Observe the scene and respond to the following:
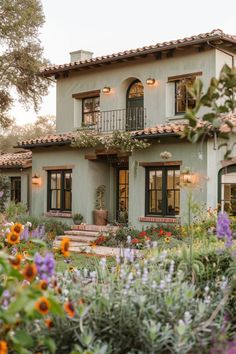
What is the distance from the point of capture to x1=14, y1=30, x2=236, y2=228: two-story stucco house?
16.1 m

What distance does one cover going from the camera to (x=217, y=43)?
1598 cm

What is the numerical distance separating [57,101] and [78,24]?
315 centimetres

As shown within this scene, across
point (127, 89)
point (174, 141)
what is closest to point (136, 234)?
point (174, 141)

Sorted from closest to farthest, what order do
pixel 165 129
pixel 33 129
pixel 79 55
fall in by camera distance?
pixel 165 129, pixel 79 55, pixel 33 129

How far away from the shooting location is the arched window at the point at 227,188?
15992 millimetres

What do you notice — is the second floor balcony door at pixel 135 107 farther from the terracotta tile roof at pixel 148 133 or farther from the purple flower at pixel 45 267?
the purple flower at pixel 45 267

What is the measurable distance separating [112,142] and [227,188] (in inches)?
147

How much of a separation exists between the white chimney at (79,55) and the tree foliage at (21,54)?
3.06 meters

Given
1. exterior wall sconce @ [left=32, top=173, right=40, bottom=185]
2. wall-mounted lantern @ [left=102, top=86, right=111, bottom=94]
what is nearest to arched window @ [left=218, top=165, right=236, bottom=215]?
wall-mounted lantern @ [left=102, top=86, right=111, bottom=94]

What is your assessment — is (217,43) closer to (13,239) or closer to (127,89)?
(127,89)

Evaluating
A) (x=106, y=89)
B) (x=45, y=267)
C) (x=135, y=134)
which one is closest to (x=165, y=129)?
(x=135, y=134)

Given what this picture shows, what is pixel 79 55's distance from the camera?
20.8m

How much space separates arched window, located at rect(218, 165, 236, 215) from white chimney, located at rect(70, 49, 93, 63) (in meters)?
7.75

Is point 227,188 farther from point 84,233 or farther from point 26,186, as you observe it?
point 26,186
